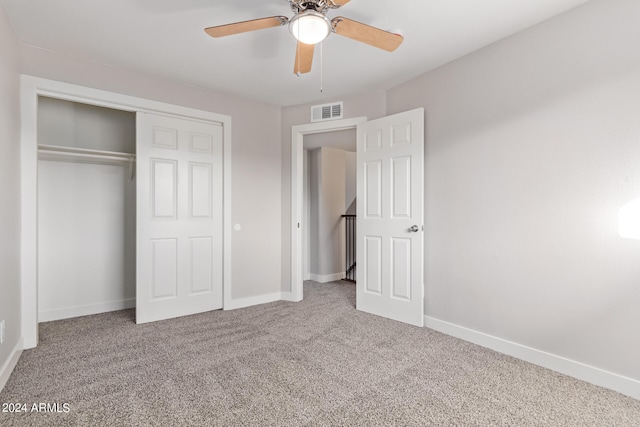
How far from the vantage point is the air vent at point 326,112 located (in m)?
3.84

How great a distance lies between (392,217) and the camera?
133 inches

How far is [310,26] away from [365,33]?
1.21 ft

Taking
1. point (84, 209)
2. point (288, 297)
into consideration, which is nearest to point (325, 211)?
point (288, 297)

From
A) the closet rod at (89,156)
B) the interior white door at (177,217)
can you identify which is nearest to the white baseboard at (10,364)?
the interior white door at (177,217)

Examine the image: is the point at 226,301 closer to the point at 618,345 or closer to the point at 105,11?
the point at 105,11

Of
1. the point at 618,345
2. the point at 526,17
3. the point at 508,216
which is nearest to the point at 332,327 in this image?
the point at 508,216

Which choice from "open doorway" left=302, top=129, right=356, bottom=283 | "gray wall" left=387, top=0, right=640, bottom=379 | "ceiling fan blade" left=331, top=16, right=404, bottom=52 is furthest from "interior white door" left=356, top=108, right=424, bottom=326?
"open doorway" left=302, top=129, right=356, bottom=283

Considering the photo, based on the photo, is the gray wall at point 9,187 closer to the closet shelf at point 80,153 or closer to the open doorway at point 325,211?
the closet shelf at point 80,153

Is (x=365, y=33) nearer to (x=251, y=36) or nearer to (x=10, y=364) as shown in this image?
(x=251, y=36)

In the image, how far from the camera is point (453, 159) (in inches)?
115

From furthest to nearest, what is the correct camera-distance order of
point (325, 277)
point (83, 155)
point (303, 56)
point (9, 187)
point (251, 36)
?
point (325, 277) → point (83, 155) → point (251, 36) → point (9, 187) → point (303, 56)

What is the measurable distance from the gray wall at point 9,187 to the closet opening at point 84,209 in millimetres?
699

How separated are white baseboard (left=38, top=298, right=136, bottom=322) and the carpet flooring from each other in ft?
1.15

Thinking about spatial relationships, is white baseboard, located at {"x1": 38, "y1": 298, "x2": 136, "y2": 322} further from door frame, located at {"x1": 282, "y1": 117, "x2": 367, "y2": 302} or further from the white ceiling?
the white ceiling
